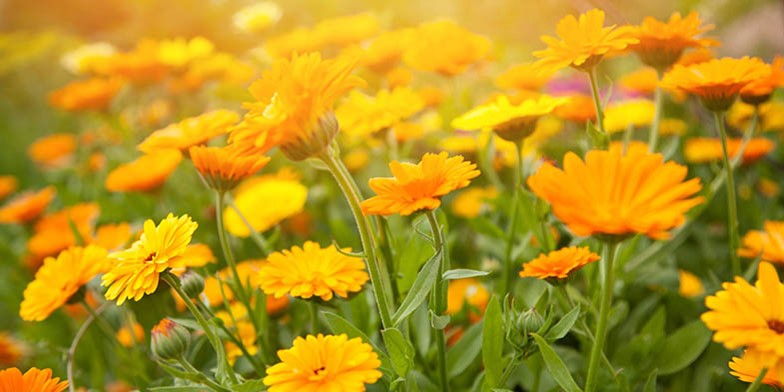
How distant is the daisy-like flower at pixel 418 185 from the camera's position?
0.55 m

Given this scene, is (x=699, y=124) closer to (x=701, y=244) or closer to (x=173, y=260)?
(x=701, y=244)

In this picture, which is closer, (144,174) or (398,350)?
(398,350)

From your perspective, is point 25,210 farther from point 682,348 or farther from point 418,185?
point 682,348

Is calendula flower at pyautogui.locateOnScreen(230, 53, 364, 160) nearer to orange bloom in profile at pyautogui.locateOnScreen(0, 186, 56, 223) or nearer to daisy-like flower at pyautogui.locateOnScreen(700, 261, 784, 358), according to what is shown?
daisy-like flower at pyautogui.locateOnScreen(700, 261, 784, 358)

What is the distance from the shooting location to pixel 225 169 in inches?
27.0

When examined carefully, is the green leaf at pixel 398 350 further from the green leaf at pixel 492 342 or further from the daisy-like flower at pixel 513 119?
the daisy-like flower at pixel 513 119

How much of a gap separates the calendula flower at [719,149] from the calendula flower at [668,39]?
422 millimetres

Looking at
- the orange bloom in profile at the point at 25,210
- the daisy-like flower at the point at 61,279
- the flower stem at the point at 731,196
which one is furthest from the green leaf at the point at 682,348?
the orange bloom in profile at the point at 25,210

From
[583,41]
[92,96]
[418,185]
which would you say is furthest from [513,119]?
[92,96]

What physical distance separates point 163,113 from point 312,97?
4.56 feet

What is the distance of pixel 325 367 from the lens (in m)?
0.55

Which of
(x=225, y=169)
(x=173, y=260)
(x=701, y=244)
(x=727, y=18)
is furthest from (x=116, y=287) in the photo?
(x=727, y=18)

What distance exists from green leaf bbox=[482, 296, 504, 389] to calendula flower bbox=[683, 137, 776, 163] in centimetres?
66

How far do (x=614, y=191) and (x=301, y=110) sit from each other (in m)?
0.23
